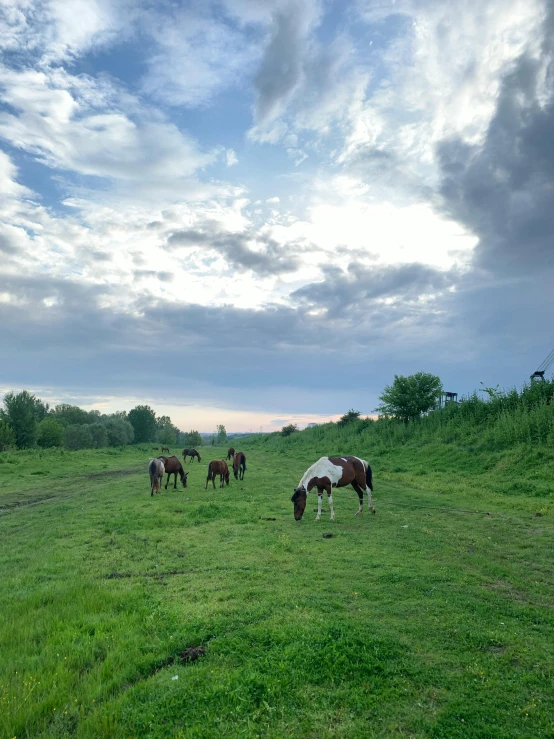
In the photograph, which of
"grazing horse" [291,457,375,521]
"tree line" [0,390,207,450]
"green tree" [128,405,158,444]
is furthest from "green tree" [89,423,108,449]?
"grazing horse" [291,457,375,521]

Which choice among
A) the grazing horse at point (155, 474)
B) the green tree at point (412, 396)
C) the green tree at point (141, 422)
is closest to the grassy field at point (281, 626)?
the grazing horse at point (155, 474)

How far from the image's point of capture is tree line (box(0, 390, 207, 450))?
2435 inches

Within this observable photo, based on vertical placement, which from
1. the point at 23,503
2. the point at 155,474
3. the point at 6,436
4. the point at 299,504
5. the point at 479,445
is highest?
the point at 6,436

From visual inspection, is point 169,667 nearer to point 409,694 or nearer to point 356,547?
point 409,694

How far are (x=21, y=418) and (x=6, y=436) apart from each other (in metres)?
7.45

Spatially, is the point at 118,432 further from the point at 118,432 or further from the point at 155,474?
the point at 155,474

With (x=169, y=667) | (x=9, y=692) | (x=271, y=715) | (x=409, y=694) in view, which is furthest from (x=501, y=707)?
(x=9, y=692)

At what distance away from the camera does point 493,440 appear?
23.0 m

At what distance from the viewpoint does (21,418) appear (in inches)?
2452

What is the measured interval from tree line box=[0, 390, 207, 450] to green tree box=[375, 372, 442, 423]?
148ft

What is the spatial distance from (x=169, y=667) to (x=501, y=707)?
3.71m

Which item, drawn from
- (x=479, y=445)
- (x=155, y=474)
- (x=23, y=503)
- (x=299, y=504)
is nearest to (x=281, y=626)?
(x=299, y=504)

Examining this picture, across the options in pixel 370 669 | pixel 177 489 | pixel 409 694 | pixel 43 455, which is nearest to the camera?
pixel 409 694

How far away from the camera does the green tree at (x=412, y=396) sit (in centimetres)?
3597
